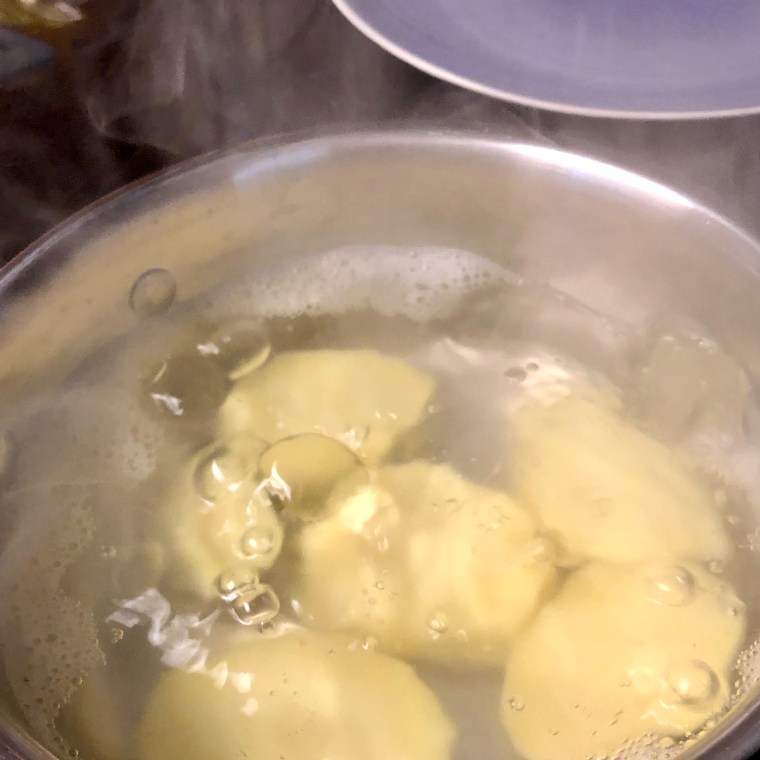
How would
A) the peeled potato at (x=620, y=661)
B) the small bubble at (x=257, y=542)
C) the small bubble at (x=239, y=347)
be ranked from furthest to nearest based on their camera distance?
the small bubble at (x=239, y=347) < the small bubble at (x=257, y=542) < the peeled potato at (x=620, y=661)

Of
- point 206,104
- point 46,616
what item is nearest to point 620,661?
point 46,616

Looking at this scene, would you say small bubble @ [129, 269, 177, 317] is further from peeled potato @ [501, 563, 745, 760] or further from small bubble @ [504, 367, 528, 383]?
peeled potato @ [501, 563, 745, 760]

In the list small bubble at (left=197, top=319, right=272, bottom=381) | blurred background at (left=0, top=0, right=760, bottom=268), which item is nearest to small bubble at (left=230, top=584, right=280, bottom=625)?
small bubble at (left=197, top=319, right=272, bottom=381)

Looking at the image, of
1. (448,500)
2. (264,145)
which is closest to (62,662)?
(448,500)

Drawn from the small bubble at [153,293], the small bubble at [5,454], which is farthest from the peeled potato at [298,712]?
the small bubble at [153,293]

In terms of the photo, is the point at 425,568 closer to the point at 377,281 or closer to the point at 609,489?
the point at 609,489

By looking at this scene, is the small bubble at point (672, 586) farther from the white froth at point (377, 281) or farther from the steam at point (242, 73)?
the steam at point (242, 73)
